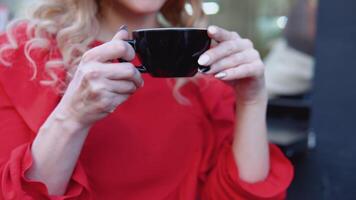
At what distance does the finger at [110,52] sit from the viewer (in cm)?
70

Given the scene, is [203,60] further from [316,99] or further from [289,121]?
[289,121]

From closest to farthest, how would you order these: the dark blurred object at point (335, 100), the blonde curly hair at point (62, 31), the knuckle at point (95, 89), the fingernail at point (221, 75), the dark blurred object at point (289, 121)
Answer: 1. the knuckle at point (95, 89)
2. the fingernail at point (221, 75)
3. the blonde curly hair at point (62, 31)
4. the dark blurred object at point (335, 100)
5. the dark blurred object at point (289, 121)

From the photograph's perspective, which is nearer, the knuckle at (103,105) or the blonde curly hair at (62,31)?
the knuckle at (103,105)

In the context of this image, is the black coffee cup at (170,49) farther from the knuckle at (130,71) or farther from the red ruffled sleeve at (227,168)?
the red ruffled sleeve at (227,168)

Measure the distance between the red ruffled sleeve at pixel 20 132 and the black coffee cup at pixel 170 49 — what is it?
0.25m

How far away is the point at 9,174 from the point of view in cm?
78

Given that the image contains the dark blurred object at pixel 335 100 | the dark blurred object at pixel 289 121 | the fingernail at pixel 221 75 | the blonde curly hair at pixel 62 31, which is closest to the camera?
the fingernail at pixel 221 75

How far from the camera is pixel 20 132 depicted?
2.89ft

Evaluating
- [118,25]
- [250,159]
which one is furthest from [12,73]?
[250,159]

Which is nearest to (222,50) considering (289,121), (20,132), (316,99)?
(20,132)

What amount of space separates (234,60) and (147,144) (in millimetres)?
312

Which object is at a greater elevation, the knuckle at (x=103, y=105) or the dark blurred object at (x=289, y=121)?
the knuckle at (x=103, y=105)

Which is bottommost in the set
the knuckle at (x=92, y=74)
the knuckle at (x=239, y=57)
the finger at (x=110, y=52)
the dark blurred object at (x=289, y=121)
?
the dark blurred object at (x=289, y=121)

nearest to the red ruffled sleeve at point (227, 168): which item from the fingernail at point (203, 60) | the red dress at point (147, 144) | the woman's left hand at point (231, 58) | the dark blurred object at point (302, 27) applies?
the red dress at point (147, 144)
